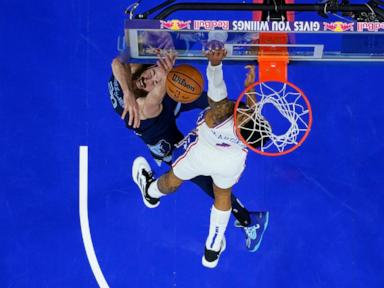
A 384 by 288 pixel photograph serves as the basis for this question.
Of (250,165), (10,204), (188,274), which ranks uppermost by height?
(250,165)

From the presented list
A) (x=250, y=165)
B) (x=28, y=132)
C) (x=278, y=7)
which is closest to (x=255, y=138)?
(x=278, y=7)

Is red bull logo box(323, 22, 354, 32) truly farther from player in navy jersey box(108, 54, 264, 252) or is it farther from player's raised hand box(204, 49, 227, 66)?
player in navy jersey box(108, 54, 264, 252)

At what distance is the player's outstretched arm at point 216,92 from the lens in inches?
199

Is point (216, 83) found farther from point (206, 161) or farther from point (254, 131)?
point (206, 161)

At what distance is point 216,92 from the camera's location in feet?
17.0

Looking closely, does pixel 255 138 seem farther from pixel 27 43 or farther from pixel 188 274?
pixel 27 43

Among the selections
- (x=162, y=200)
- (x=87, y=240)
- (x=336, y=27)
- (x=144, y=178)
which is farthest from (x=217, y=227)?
(x=336, y=27)

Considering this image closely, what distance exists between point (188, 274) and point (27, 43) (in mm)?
3198

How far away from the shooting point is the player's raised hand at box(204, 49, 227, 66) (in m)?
5.04

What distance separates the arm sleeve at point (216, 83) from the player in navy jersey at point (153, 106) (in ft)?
1.46

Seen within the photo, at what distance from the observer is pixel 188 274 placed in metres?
7.19

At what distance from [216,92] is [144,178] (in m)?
1.85

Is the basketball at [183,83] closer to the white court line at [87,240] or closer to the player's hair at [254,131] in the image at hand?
the player's hair at [254,131]

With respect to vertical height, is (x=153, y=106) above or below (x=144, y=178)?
above
